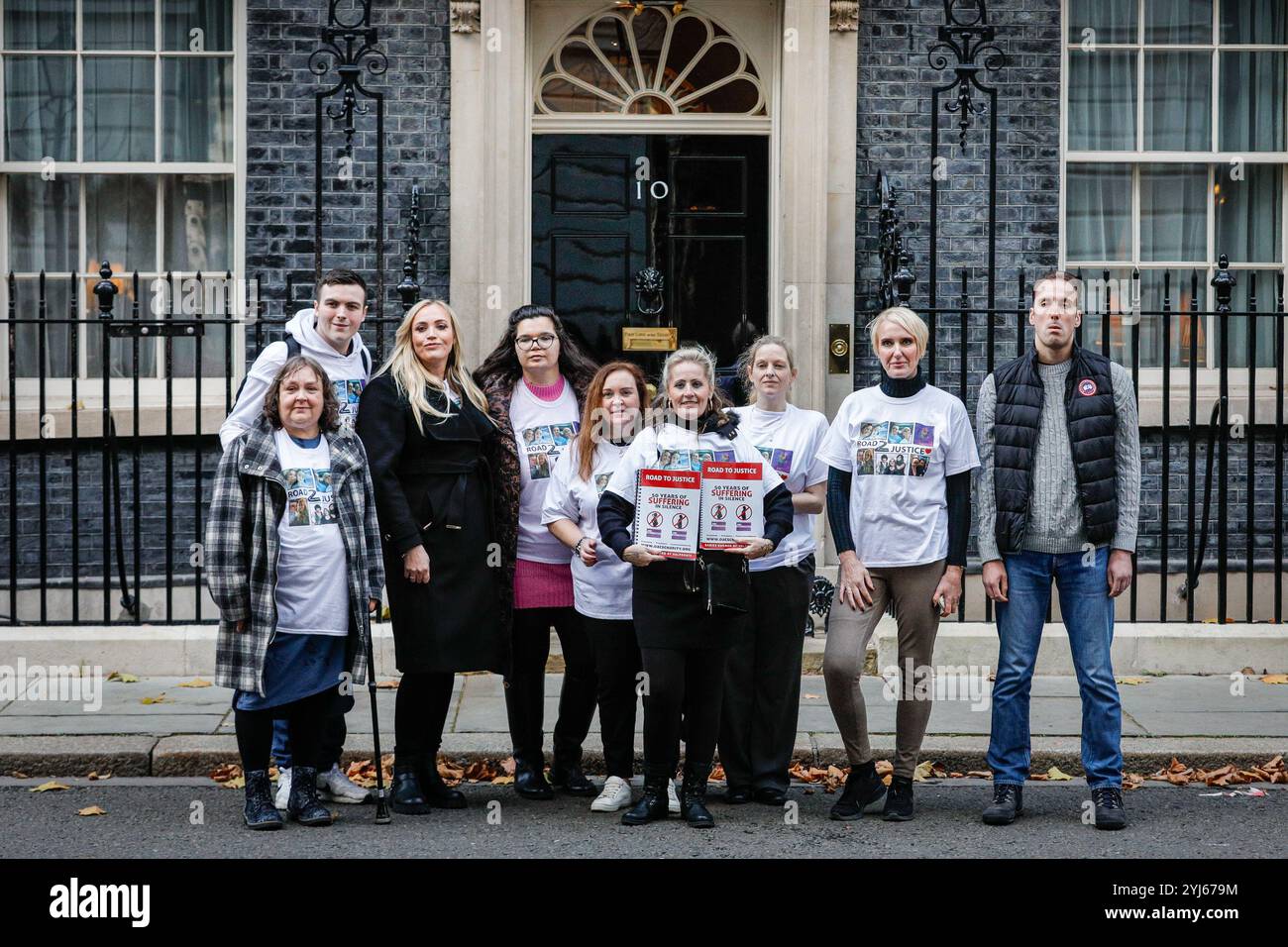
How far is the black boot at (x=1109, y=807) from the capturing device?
18.7 ft

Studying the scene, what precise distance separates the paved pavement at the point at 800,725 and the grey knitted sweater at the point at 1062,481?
127cm

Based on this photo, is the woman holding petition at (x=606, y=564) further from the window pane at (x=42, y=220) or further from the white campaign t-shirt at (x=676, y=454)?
the window pane at (x=42, y=220)

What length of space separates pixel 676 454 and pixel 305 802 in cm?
182

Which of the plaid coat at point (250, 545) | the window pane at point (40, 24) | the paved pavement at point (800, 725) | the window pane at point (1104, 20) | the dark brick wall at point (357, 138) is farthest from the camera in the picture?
the window pane at point (1104, 20)

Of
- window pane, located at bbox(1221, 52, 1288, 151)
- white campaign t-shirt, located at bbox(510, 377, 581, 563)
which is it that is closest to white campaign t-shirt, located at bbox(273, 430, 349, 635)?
white campaign t-shirt, located at bbox(510, 377, 581, 563)

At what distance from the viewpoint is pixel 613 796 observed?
5.86m

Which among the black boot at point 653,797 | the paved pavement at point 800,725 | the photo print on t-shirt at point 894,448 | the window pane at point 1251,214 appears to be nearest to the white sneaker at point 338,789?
the paved pavement at point 800,725

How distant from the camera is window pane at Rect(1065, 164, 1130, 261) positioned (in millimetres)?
9695

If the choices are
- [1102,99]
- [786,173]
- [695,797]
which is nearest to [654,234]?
[786,173]

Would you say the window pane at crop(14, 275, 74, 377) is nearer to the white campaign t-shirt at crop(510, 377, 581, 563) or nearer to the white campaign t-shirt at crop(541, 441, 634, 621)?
the white campaign t-shirt at crop(510, 377, 581, 563)

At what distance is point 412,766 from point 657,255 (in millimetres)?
4360

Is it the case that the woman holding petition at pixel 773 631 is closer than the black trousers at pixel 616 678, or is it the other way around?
the black trousers at pixel 616 678

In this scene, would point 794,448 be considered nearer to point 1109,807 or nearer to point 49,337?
A: point 1109,807

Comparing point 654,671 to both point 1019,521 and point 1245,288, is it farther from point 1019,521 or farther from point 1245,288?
point 1245,288
